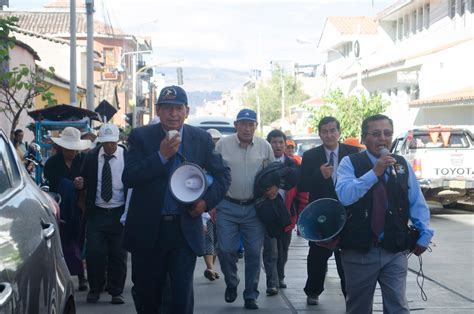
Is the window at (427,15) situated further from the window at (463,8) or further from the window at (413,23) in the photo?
the window at (463,8)

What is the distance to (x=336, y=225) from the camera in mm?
6758

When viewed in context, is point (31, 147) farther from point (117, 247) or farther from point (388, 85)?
point (388, 85)

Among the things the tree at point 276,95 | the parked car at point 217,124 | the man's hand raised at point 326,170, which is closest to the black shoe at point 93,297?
the man's hand raised at point 326,170

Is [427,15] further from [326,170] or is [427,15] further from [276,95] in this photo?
[276,95]

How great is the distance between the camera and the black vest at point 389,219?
6555 mm

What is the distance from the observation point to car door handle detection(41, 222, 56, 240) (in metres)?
4.97

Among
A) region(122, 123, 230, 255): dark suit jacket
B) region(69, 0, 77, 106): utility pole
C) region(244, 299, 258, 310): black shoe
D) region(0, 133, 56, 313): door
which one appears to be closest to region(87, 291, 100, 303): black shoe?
region(244, 299, 258, 310): black shoe

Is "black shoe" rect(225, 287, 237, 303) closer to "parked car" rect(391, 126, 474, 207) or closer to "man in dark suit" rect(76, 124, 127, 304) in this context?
"man in dark suit" rect(76, 124, 127, 304)

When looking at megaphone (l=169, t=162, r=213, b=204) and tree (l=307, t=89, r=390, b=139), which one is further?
tree (l=307, t=89, r=390, b=139)

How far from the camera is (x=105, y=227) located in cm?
1000

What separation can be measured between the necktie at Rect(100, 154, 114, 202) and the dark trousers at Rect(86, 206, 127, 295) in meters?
0.15

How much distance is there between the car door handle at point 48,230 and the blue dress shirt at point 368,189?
2203 millimetres

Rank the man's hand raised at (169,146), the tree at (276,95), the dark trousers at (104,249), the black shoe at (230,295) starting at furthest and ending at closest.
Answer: the tree at (276,95) → the dark trousers at (104,249) → the black shoe at (230,295) → the man's hand raised at (169,146)

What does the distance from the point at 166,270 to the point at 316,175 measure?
3333 millimetres
